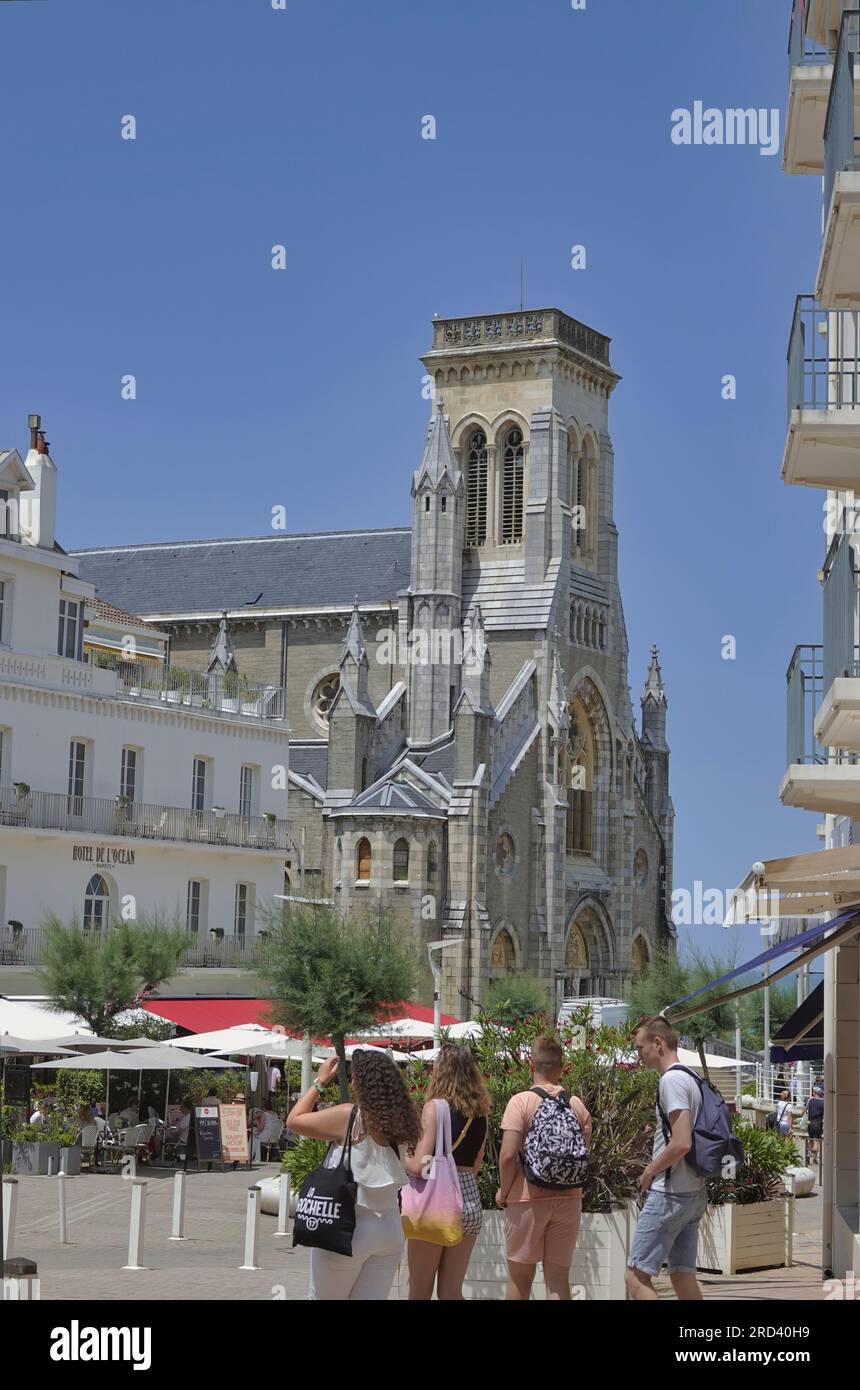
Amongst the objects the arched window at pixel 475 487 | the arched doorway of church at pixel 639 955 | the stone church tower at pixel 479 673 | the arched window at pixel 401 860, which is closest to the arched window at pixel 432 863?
the stone church tower at pixel 479 673

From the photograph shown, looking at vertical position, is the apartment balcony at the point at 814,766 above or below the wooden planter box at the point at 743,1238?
above

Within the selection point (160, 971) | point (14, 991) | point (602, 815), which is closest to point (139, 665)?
point (14, 991)

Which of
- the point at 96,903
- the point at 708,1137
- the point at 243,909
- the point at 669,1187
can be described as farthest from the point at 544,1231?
the point at 243,909

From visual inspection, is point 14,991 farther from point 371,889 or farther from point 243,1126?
point 371,889

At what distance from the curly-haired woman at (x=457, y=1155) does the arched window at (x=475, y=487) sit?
59.9m

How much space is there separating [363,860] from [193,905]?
1465 centimetres

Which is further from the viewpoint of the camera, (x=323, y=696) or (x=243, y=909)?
(x=323, y=696)

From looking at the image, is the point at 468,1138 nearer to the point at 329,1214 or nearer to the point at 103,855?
the point at 329,1214

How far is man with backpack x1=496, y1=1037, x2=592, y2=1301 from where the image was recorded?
34.0 ft

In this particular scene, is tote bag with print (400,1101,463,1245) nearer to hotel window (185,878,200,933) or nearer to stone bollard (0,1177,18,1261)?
stone bollard (0,1177,18,1261)

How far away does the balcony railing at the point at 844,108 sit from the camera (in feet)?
42.7

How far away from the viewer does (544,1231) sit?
10.6 m

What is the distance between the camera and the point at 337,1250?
8.62 meters

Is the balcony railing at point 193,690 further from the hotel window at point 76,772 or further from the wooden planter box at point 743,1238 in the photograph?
the wooden planter box at point 743,1238
